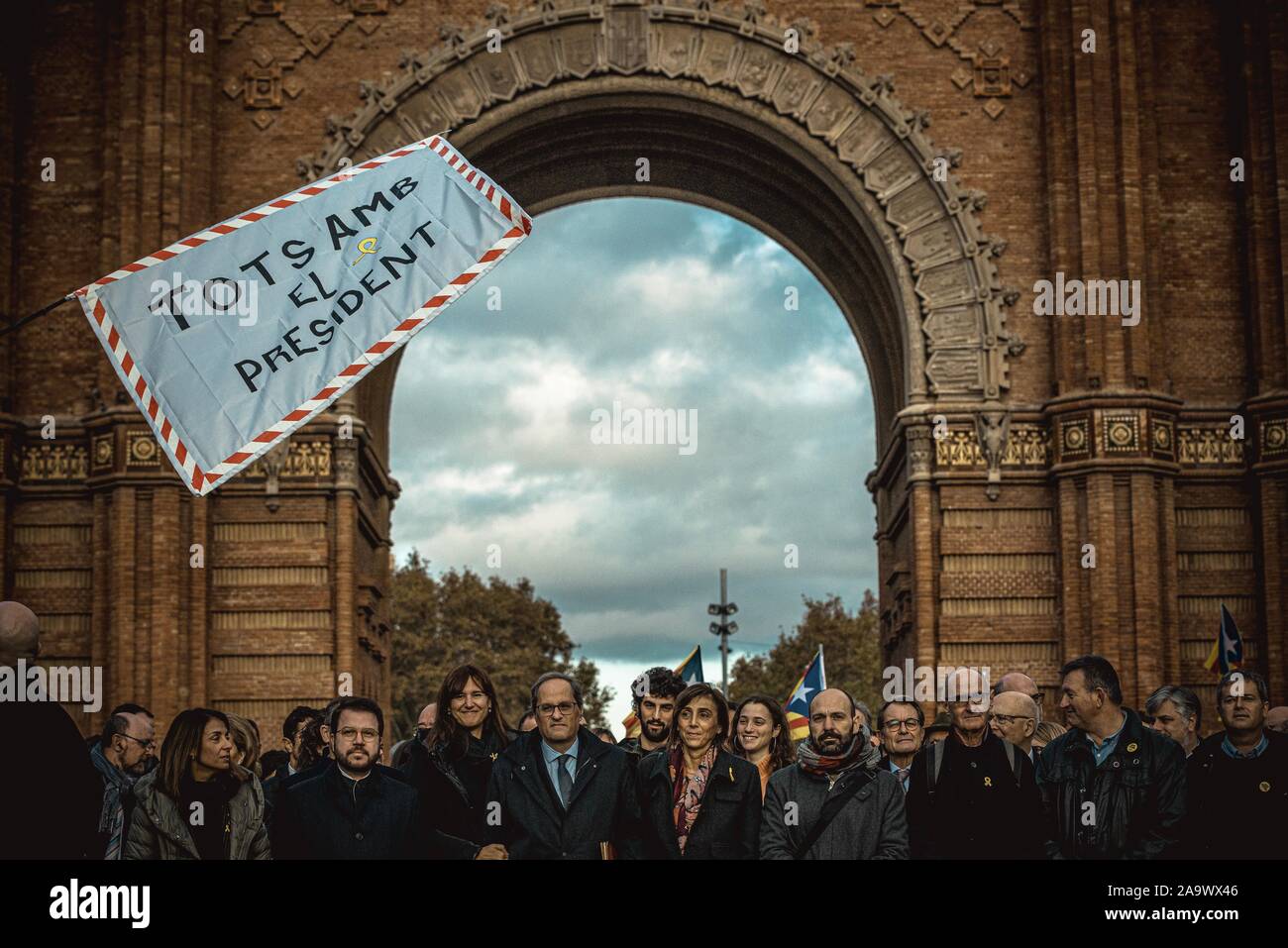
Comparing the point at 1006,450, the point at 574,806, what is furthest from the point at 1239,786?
the point at 1006,450

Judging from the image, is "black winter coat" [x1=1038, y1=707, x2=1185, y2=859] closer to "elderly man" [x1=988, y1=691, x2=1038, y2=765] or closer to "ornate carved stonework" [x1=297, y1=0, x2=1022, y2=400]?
"elderly man" [x1=988, y1=691, x2=1038, y2=765]

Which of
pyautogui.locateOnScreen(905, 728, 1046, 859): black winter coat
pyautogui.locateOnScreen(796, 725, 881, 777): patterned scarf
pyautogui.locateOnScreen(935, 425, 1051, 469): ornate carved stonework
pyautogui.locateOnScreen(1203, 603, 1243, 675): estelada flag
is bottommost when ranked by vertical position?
pyautogui.locateOnScreen(905, 728, 1046, 859): black winter coat

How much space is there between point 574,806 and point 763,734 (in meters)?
1.50

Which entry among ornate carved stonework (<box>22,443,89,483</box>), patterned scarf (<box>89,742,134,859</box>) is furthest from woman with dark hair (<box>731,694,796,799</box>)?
ornate carved stonework (<box>22,443,89,483</box>)

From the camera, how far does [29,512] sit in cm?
2636

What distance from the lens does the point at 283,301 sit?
10.4m

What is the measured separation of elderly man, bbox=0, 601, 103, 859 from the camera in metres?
8.25

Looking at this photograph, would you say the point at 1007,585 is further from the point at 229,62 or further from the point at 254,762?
the point at 254,762

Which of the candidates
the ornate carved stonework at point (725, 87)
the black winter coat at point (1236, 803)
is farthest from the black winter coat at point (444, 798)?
the ornate carved stonework at point (725, 87)

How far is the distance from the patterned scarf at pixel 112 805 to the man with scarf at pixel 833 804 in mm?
3237

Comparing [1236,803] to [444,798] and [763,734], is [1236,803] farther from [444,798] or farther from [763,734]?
[444,798]

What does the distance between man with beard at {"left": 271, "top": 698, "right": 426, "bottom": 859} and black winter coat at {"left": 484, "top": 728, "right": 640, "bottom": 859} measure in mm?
551
